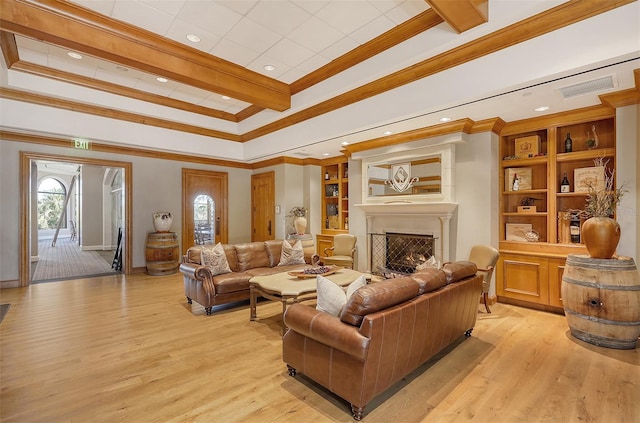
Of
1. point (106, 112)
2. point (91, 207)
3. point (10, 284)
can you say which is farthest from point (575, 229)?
point (91, 207)

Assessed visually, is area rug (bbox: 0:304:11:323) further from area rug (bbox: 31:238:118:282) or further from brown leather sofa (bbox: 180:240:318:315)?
brown leather sofa (bbox: 180:240:318:315)

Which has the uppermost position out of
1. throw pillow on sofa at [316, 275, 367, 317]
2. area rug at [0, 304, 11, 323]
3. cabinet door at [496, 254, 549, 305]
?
throw pillow on sofa at [316, 275, 367, 317]

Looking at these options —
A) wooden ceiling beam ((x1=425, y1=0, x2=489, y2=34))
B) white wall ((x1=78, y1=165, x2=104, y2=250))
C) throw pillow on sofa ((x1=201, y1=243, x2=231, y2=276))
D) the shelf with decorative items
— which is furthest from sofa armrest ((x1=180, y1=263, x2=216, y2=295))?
white wall ((x1=78, y1=165, x2=104, y2=250))

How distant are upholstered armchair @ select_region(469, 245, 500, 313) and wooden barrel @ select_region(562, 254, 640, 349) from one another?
2.90ft

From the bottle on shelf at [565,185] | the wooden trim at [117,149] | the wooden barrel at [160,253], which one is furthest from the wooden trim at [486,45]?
the wooden barrel at [160,253]

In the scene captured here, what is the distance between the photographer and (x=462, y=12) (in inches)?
100.0

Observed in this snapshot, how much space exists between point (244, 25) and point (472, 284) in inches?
142

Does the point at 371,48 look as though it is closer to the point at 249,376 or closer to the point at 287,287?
the point at 287,287

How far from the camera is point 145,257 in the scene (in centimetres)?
648

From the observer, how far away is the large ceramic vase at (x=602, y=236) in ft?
9.86

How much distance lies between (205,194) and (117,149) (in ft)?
6.62

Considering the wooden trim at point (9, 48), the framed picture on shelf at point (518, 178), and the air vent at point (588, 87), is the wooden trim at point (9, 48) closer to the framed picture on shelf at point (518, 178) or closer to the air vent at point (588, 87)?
the air vent at point (588, 87)

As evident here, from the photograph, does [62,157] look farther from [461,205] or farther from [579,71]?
[579,71]

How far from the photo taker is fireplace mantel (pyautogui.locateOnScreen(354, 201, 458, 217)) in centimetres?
468
